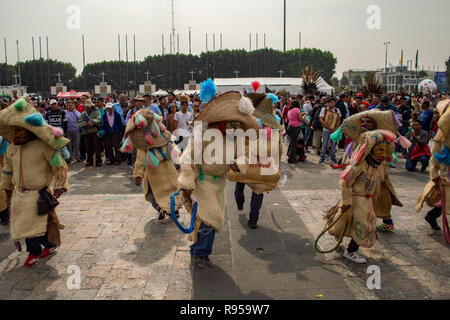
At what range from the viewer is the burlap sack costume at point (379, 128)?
4367 mm

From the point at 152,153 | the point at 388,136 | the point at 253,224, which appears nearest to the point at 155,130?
the point at 152,153

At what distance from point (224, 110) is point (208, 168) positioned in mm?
680

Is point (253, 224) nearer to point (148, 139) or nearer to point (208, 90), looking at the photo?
point (148, 139)

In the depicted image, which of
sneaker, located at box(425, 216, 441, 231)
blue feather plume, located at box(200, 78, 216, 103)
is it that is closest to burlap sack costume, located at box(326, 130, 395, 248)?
sneaker, located at box(425, 216, 441, 231)

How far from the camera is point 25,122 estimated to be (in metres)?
3.97

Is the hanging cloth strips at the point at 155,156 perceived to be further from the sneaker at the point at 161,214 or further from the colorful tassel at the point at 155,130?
the sneaker at the point at 161,214

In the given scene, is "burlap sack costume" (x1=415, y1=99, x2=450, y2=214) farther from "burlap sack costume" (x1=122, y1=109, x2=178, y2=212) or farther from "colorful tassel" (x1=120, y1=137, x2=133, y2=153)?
"colorful tassel" (x1=120, y1=137, x2=133, y2=153)

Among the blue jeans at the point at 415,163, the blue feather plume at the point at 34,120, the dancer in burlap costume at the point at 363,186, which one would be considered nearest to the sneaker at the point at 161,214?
the blue feather plume at the point at 34,120

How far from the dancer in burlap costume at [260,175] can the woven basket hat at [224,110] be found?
1186mm
